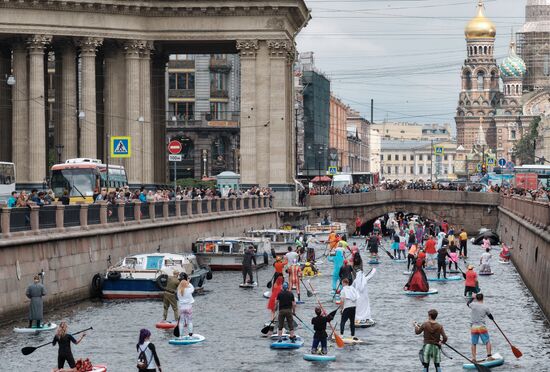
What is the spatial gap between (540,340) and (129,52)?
2100 inches

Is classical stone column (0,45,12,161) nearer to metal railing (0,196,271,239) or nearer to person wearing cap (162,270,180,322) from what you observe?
metal railing (0,196,271,239)

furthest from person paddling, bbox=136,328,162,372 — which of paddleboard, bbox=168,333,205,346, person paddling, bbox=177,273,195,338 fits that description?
paddleboard, bbox=168,333,205,346

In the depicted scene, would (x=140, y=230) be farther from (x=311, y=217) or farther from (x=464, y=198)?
(x=464, y=198)

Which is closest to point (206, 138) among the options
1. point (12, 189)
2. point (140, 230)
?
point (12, 189)

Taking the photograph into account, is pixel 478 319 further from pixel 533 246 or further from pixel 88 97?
pixel 88 97

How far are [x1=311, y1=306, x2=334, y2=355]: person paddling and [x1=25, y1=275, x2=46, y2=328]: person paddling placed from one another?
8.79 metres

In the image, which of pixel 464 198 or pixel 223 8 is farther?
pixel 464 198

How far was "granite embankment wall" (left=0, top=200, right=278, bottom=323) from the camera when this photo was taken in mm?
47062

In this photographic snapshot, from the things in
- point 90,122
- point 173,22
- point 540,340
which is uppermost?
point 173,22

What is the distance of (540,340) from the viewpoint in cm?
4497

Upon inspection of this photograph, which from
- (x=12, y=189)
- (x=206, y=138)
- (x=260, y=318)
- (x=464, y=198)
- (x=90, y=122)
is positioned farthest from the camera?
(x=206, y=138)

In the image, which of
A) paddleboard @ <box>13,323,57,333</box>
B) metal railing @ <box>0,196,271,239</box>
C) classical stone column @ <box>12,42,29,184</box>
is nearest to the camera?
paddleboard @ <box>13,323,57,333</box>

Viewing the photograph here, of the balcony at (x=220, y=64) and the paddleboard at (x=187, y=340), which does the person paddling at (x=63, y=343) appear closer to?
the paddleboard at (x=187, y=340)

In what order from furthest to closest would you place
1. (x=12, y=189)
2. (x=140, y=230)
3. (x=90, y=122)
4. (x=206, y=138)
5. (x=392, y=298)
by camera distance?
(x=206, y=138)
(x=90, y=122)
(x=12, y=189)
(x=140, y=230)
(x=392, y=298)
